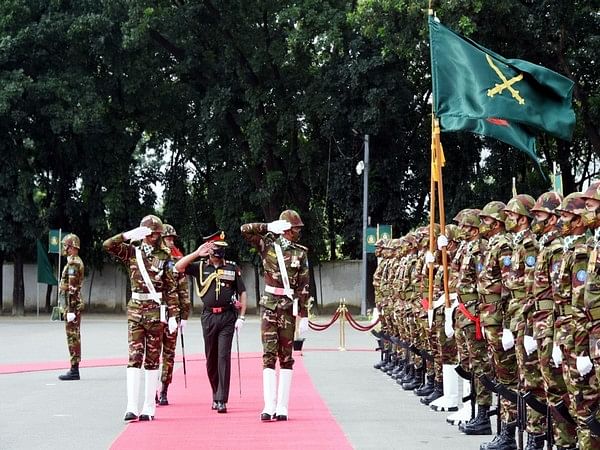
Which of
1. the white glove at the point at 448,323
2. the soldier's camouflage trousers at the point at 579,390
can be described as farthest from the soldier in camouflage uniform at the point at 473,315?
the soldier's camouflage trousers at the point at 579,390

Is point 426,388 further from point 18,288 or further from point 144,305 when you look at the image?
point 18,288

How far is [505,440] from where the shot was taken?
10336 millimetres

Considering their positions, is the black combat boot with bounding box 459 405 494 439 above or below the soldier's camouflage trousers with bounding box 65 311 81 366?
below

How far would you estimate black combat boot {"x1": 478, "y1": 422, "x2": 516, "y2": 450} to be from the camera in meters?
10.3

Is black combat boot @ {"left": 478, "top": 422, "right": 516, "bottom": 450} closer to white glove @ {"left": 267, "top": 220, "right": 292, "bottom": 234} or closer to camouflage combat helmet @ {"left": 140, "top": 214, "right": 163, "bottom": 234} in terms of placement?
white glove @ {"left": 267, "top": 220, "right": 292, "bottom": 234}

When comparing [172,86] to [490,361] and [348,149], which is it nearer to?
[348,149]

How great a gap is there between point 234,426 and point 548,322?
446 cm

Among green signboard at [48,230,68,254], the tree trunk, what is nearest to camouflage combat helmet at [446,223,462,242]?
green signboard at [48,230,68,254]

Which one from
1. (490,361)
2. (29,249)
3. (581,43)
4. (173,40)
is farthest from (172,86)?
(490,361)

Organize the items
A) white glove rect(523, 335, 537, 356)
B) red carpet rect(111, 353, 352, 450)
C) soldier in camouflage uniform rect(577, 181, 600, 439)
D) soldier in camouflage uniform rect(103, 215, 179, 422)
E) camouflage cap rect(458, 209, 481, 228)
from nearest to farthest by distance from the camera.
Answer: soldier in camouflage uniform rect(577, 181, 600, 439) < white glove rect(523, 335, 537, 356) < red carpet rect(111, 353, 352, 450) < camouflage cap rect(458, 209, 481, 228) < soldier in camouflage uniform rect(103, 215, 179, 422)

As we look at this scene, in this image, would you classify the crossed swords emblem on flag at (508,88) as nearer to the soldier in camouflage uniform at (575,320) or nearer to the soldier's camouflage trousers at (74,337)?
the soldier in camouflage uniform at (575,320)

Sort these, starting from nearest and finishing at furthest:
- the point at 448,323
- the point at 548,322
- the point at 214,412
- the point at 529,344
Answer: the point at 548,322, the point at 529,344, the point at 448,323, the point at 214,412

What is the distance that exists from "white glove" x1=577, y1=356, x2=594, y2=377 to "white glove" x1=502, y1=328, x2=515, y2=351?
6.87 ft

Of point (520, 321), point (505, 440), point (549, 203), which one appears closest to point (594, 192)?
point (549, 203)
